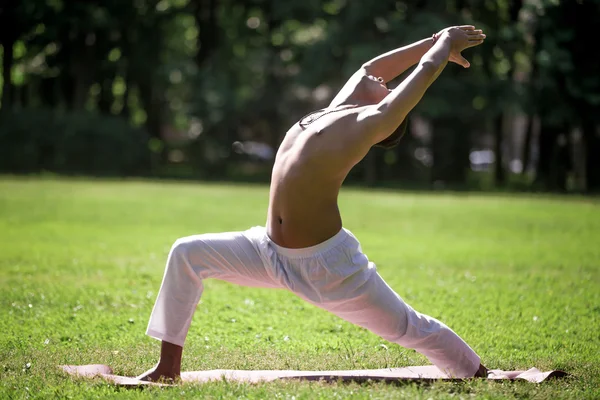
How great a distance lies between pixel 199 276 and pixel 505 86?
1375 inches

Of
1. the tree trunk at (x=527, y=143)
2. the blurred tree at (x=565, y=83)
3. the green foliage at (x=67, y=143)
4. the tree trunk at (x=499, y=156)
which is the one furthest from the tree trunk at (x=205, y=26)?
the blurred tree at (x=565, y=83)

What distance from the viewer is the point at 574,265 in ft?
50.1

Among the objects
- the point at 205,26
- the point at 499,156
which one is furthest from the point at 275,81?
the point at 499,156

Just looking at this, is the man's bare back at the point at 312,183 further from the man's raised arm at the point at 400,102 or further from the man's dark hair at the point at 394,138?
the man's dark hair at the point at 394,138

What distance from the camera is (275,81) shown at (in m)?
46.9

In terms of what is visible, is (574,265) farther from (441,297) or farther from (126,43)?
(126,43)

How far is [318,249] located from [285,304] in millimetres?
4849

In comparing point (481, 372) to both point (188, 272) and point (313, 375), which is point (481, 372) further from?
point (188, 272)

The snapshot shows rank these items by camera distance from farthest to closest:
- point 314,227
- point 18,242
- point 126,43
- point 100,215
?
point 126,43 < point 100,215 < point 18,242 < point 314,227

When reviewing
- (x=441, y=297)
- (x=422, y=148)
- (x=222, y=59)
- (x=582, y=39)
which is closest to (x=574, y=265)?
(x=441, y=297)

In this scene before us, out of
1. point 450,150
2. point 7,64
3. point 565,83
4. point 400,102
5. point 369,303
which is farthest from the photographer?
point 7,64

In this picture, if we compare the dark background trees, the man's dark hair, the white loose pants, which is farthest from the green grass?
the dark background trees

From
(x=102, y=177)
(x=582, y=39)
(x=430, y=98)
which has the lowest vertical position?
(x=102, y=177)

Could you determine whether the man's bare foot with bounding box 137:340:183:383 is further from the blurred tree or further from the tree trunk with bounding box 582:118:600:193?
the tree trunk with bounding box 582:118:600:193
